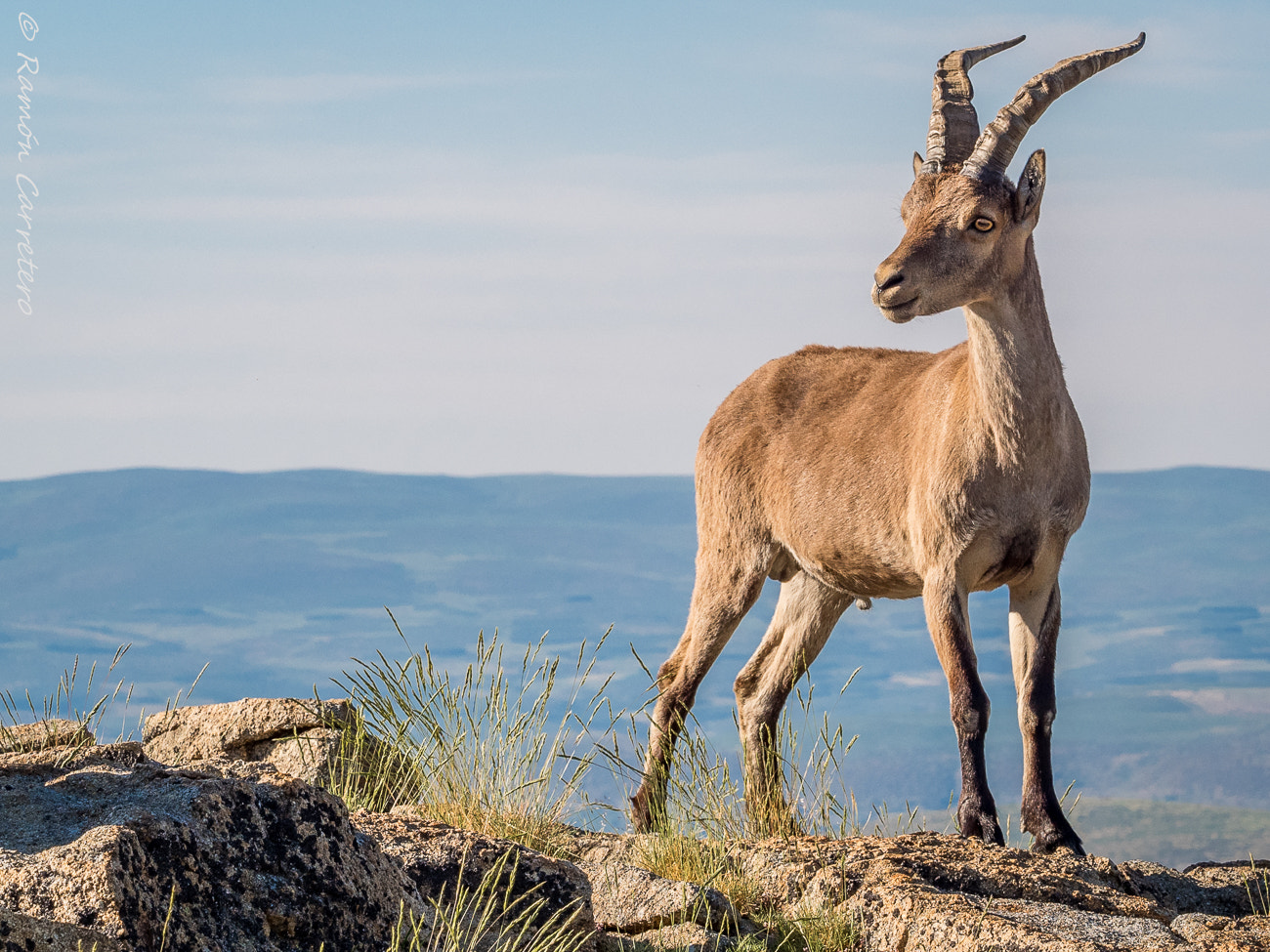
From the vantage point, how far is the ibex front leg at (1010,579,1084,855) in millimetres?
7211

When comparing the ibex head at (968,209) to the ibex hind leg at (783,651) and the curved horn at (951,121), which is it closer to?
the curved horn at (951,121)

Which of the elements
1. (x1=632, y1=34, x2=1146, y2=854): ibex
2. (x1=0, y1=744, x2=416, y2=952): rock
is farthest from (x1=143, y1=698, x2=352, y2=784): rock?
(x1=0, y1=744, x2=416, y2=952): rock

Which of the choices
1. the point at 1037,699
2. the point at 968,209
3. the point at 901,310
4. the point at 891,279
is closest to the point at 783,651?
the point at 1037,699

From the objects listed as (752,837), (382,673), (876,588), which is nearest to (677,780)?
(752,837)

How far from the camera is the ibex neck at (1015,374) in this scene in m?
7.24

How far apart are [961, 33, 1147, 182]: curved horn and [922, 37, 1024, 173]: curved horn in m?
0.21

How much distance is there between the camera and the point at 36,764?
435cm

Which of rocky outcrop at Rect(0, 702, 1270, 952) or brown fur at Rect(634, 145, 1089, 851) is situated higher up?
brown fur at Rect(634, 145, 1089, 851)

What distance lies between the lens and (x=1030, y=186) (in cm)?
734

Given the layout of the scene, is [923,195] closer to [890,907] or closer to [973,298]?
[973,298]

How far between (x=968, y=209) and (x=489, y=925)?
423cm

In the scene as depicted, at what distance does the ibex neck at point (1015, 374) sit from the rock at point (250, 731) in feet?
11.4

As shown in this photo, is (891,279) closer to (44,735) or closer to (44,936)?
(44,735)

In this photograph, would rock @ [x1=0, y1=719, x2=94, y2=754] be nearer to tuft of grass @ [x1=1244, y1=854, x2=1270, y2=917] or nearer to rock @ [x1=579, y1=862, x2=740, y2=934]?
rock @ [x1=579, y1=862, x2=740, y2=934]
